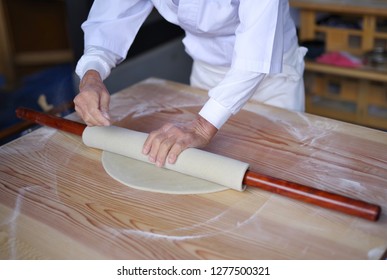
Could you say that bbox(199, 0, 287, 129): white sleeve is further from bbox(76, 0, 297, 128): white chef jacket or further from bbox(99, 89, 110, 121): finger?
bbox(99, 89, 110, 121): finger

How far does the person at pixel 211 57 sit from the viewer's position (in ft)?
3.73

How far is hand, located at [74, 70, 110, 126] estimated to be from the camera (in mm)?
1215

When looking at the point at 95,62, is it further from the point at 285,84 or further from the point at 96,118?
the point at 285,84

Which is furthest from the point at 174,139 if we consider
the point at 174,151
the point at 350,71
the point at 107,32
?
the point at 350,71

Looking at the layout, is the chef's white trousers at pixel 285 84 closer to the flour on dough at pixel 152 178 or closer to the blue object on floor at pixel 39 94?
the flour on dough at pixel 152 178

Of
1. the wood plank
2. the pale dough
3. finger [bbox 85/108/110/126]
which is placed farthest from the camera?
the wood plank

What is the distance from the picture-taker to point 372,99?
2.56 m

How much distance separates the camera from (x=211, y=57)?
148 centimetres

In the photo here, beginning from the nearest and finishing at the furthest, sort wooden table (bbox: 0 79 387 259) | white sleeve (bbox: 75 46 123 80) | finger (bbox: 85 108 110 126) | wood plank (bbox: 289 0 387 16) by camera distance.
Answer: wooden table (bbox: 0 79 387 259)
finger (bbox: 85 108 110 126)
white sleeve (bbox: 75 46 123 80)
wood plank (bbox: 289 0 387 16)

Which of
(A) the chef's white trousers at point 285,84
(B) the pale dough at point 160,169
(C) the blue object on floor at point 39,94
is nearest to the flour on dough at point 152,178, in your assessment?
(B) the pale dough at point 160,169

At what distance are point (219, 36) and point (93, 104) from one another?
0.41 meters

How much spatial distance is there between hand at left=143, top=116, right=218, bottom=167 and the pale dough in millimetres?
19

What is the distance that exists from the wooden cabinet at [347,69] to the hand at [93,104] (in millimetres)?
1493

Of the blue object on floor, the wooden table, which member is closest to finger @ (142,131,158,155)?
the wooden table
